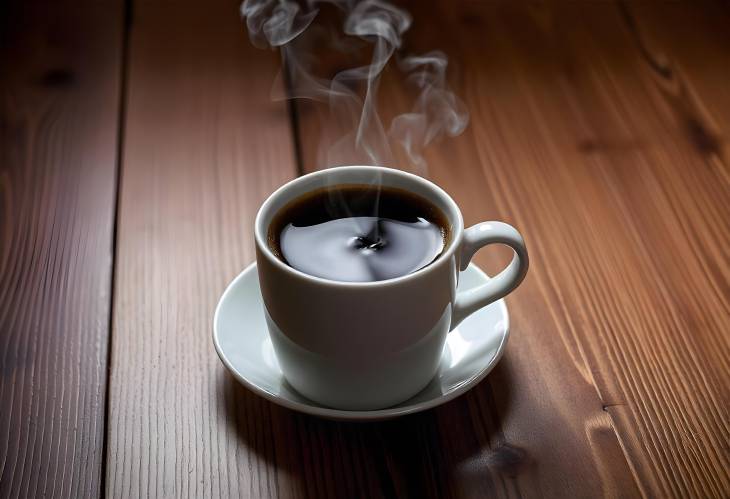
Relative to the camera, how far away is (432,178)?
1.03 m

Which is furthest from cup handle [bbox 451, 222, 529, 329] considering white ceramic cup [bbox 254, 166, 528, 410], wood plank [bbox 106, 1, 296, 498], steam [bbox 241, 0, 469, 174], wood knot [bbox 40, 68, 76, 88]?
wood knot [bbox 40, 68, 76, 88]

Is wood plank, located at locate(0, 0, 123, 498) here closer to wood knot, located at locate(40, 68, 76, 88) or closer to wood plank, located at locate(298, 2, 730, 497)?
wood knot, located at locate(40, 68, 76, 88)

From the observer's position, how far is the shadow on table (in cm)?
67

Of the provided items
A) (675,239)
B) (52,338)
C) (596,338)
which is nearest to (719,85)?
(675,239)

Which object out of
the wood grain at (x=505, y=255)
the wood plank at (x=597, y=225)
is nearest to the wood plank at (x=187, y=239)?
the wood grain at (x=505, y=255)

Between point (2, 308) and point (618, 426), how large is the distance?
624 millimetres

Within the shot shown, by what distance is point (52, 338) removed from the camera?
0.81m

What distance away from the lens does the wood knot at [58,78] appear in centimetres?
119

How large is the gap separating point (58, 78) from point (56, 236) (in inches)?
14.7

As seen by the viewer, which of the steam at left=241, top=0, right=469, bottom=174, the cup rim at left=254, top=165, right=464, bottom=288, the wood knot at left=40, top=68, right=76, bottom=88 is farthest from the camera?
the wood knot at left=40, top=68, right=76, bottom=88

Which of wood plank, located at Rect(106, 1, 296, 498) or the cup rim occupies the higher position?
the cup rim

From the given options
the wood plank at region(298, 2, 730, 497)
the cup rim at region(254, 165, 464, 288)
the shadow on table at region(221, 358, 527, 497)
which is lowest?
the wood plank at region(298, 2, 730, 497)

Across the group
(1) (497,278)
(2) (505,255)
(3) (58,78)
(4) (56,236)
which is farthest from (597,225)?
(3) (58,78)

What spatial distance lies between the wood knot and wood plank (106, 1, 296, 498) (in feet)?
0.30
